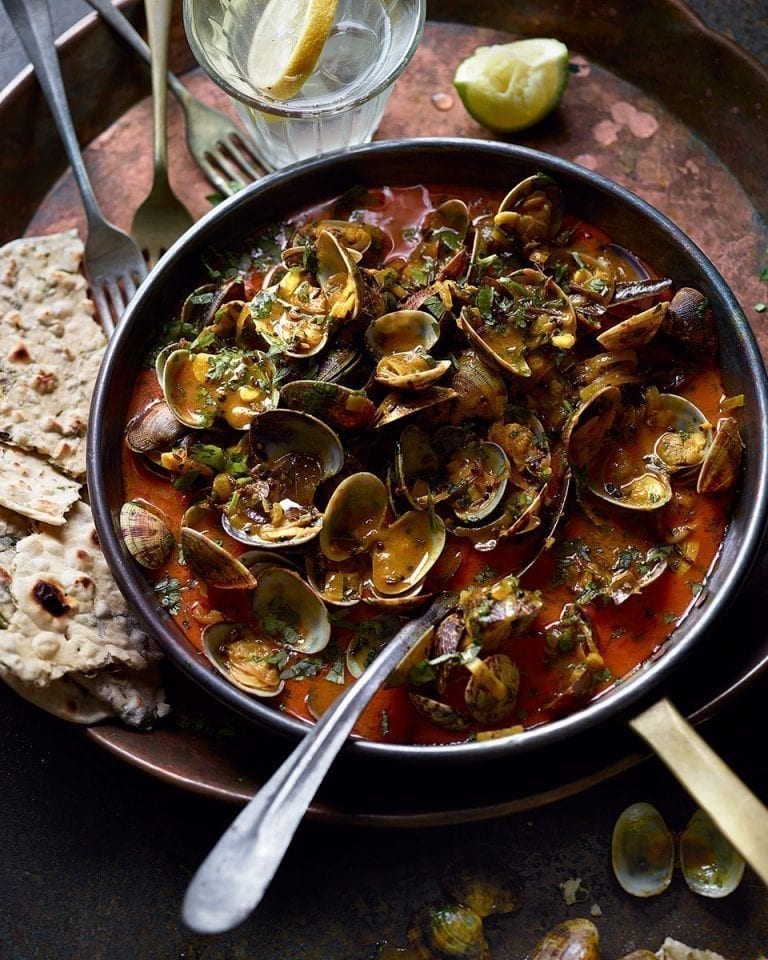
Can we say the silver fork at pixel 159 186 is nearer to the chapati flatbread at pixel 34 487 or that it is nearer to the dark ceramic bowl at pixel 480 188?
the dark ceramic bowl at pixel 480 188

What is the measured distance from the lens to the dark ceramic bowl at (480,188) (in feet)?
8.82

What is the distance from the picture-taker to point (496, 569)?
294 centimetres

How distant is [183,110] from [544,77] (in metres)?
1.32

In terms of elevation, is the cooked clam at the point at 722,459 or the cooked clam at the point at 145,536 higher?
the cooked clam at the point at 722,459

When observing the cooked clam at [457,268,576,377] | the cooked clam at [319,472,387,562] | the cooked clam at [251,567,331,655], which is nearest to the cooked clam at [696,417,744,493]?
the cooked clam at [457,268,576,377]

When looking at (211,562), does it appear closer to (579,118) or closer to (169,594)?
(169,594)

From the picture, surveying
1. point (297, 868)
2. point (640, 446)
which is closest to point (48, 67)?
point (640, 446)

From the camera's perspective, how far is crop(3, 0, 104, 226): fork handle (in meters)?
3.52

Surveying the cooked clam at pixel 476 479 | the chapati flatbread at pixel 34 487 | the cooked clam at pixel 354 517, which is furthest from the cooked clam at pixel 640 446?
the chapati flatbread at pixel 34 487

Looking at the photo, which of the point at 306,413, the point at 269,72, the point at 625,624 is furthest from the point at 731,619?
the point at 269,72

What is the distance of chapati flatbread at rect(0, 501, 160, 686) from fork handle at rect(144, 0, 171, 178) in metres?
1.35

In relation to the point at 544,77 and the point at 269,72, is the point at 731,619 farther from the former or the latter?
the point at 269,72

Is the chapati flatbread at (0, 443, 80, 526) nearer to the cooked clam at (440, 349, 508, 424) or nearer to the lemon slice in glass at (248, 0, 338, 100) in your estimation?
the cooked clam at (440, 349, 508, 424)

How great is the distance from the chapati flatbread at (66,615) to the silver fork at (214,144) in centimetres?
137
